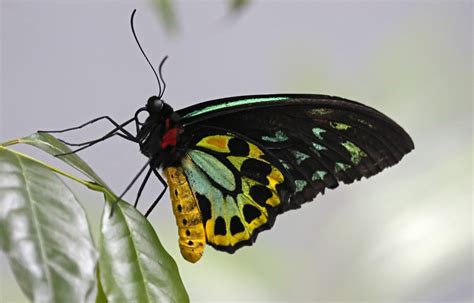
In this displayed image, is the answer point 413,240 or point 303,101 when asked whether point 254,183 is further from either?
point 413,240

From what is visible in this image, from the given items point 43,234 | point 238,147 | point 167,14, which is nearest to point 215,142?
point 238,147

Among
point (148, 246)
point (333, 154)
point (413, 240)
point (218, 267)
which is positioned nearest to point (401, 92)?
point (413, 240)

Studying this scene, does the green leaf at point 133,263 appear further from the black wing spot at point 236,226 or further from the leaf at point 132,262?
the black wing spot at point 236,226

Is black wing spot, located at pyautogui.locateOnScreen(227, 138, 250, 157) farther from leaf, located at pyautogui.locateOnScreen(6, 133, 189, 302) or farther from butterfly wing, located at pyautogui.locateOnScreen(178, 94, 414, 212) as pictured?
leaf, located at pyautogui.locateOnScreen(6, 133, 189, 302)

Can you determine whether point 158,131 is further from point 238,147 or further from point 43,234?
point 43,234

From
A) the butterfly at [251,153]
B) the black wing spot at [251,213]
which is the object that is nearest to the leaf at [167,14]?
the butterfly at [251,153]

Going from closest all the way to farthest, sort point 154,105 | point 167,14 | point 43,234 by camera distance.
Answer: point 43,234 < point 154,105 < point 167,14
